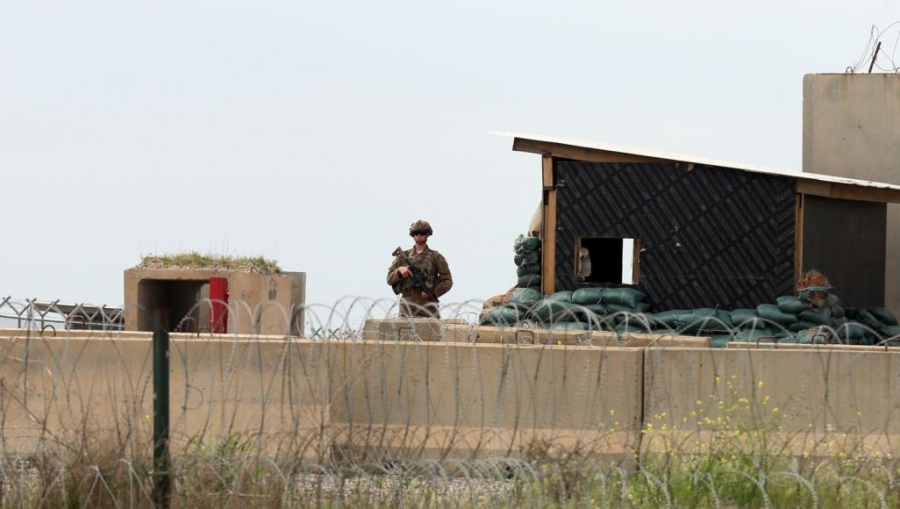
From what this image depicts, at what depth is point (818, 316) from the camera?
15.4 metres

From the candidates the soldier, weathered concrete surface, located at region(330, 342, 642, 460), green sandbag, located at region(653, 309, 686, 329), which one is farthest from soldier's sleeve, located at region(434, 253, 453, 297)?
weathered concrete surface, located at region(330, 342, 642, 460)

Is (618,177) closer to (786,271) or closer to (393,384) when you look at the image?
(786,271)

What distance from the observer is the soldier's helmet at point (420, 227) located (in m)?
15.9

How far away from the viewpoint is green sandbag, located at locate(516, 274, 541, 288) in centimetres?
1780

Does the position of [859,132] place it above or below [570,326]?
above

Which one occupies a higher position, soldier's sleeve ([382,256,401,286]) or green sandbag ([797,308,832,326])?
soldier's sleeve ([382,256,401,286])

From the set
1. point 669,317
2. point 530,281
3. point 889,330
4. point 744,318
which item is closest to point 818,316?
point 744,318

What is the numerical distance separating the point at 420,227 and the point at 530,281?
2408 mm

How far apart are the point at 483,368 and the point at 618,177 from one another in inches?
320

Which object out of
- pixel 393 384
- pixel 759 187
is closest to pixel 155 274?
pixel 759 187

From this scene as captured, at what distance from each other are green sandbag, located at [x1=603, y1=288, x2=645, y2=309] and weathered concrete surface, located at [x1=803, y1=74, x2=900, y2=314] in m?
5.85

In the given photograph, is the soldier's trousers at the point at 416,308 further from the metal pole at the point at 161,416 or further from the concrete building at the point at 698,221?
the concrete building at the point at 698,221

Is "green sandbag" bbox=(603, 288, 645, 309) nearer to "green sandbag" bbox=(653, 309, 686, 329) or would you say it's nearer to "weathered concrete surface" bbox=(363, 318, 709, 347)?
"green sandbag" bbox=(653, 309, 686, 329)

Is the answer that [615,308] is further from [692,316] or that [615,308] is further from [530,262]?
[530,262]
